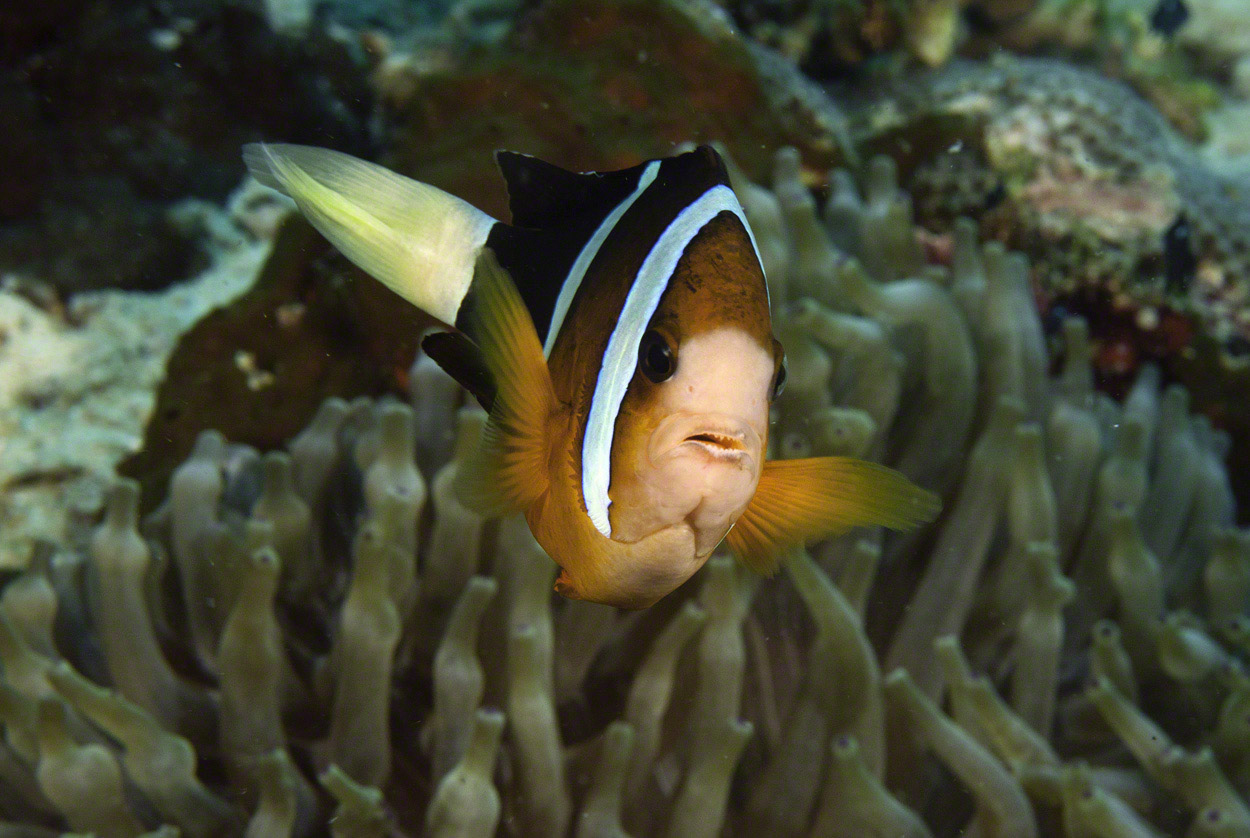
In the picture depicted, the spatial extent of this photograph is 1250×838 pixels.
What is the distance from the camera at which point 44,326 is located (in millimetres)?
2285

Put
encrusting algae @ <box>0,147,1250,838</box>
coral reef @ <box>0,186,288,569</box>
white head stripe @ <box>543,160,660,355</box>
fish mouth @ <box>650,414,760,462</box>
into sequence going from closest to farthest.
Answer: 1. fish mouth @ <box>650,414,760,462</box>
2. white head stripe @ <box>543,160,660,355</box>
3. encrusting algae @ <box>0,147,1250,838</box>
4. coral reef @ <box>0,186,288,569</box>

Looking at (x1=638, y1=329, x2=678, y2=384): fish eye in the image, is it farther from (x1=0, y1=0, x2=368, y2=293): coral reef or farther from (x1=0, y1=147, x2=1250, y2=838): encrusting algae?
(x1=0, y1=0, x2=368, y2=293): coral reef

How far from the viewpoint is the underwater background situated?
50.9 inches

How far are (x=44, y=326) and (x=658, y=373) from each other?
2314mm

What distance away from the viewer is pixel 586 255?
632 millimetres

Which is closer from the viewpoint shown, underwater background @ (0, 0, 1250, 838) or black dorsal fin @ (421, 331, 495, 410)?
black dorsal fin @ (421, 331, 495, 410)

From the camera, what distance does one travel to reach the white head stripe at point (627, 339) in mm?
540

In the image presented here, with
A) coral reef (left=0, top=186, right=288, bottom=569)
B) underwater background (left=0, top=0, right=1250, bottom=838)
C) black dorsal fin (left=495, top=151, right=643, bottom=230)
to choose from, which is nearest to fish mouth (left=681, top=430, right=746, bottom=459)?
black dorsal fin (left=495, top=151, right=643, bottom=230)

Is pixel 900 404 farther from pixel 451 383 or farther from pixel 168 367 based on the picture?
pixel 168 367

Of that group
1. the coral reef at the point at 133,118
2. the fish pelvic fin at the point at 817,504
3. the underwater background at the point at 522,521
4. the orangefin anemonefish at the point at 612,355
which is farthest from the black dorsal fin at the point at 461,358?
the coral reef at the point at 133,118

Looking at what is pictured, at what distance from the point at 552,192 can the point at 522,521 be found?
727mm

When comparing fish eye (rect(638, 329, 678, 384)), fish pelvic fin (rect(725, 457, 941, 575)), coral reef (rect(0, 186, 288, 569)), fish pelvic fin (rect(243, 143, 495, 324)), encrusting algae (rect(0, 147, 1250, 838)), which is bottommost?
coral reef (rect(0, 186, 288, 569))

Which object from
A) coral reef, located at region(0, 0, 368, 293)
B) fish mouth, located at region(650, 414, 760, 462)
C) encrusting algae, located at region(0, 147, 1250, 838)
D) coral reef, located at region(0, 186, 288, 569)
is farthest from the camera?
coral reef, located at region(0, 0, 368, 293)

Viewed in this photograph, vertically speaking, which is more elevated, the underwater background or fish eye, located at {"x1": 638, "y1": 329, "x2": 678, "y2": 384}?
fish eye, located at {"x1": 638, "y1": 329, "x2": 678, "y2": 384}
